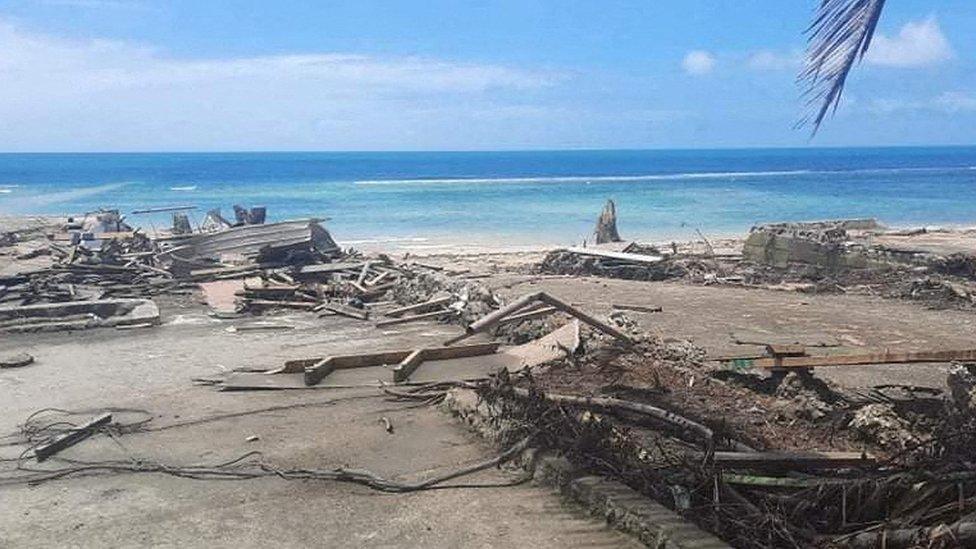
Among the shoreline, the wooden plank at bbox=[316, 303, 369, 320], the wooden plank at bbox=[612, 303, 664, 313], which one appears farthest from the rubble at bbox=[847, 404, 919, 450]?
the shoreline

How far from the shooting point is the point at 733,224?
142 ft

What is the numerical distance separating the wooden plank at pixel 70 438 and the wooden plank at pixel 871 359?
20.3 feet

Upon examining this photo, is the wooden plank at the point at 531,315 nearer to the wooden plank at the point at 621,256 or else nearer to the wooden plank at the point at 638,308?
the wooden plank at the point at 638,308

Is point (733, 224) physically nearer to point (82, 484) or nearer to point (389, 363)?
point (389, 363)

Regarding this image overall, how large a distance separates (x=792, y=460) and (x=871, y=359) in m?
2.32

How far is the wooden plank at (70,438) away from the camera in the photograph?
705 cm

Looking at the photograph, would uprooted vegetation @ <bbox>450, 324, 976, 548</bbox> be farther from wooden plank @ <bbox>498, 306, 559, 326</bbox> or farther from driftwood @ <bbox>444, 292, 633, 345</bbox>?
wooden plank @ <bbox>498, 306, 559, 326</bbox>

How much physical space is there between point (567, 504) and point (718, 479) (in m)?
1.05

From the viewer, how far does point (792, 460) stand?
5309 mm

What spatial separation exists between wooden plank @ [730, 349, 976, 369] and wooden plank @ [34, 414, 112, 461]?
618 cm

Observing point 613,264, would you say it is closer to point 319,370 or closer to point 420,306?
point 420,306

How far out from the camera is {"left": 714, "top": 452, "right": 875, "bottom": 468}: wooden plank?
5.32m

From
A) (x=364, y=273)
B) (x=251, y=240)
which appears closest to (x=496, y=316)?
(x=364, y=273)

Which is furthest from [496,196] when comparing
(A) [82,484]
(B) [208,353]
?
(A) [82,484]
